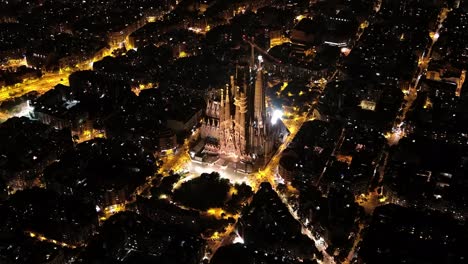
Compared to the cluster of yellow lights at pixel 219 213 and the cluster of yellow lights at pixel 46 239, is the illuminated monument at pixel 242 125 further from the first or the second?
the cluster of yellow lights at pixel 46 239

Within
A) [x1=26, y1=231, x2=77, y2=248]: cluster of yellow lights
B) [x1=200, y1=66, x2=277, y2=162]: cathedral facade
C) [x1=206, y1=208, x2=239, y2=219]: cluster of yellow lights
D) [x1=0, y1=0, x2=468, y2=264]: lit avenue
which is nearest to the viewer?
[x1=0, y1=0, x2=468, y2=264]: lit avenue

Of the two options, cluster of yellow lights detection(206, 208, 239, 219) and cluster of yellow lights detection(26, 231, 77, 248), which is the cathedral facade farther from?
cluster of yellow lights detection(26, 231, 77, 248)

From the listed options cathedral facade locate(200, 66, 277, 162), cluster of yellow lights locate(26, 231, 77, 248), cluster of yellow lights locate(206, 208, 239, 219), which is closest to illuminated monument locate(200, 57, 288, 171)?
cathedral facade locate(200, 66, 277, 162)

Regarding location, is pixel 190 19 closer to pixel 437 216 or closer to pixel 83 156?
pixel 83 156

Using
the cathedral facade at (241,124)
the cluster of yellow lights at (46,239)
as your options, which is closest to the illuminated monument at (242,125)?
the cathedral facade at (241,124)

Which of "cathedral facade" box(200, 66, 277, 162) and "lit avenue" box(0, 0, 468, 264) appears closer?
"lit avenue" box(0, 0, 468, 264)

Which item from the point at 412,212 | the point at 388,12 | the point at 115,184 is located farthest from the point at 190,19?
the point at 412,212

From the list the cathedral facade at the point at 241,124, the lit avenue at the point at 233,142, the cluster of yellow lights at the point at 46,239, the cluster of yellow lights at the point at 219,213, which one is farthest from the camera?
the cathedral facade at the point at 241,124

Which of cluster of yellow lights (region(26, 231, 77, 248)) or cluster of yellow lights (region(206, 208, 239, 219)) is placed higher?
cluster of yellow lights (region(26, 231, 77, 248))

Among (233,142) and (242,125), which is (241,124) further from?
(233,142)
